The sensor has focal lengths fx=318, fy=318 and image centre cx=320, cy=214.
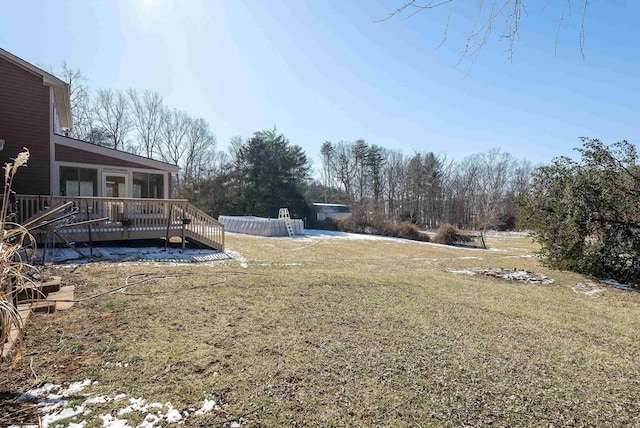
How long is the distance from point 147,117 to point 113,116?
10.6 ft

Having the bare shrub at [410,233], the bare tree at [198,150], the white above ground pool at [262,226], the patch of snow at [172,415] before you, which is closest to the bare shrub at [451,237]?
the bare shrub at [410,233]

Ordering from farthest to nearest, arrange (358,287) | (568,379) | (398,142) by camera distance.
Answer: (398,142) → (358,287) → (568,379)

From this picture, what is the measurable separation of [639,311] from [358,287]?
17.7 ft

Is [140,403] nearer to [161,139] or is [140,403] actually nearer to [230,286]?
[230,286]

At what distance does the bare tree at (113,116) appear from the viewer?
30.1 metres

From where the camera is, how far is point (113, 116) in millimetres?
31141

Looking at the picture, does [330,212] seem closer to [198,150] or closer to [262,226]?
[262,226]

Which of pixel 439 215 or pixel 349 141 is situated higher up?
pixel 349 141

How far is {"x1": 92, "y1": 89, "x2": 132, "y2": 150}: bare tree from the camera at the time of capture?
30.1 m

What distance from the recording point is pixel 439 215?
36.3 m

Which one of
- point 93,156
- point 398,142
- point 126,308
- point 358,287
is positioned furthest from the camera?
point 398,142

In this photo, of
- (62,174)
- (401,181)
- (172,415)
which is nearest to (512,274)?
(172,415)

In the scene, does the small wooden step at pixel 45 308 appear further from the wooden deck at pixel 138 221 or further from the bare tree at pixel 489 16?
the wooden deck at pixel 138 221

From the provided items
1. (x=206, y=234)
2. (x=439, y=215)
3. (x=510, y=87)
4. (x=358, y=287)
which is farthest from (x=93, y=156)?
(x=439, y=215)
